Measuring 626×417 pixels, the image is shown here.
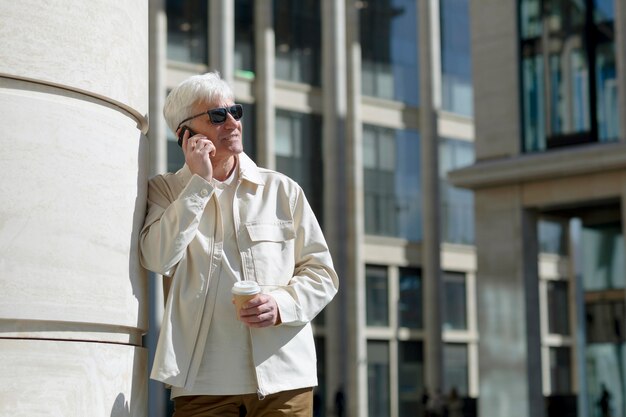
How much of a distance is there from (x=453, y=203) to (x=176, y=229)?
4179cm

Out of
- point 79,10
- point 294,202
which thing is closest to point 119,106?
point 79,10

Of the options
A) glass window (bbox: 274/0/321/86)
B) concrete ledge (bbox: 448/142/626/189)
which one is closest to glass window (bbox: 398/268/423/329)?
glass window (bbox: 274/0/321/86)

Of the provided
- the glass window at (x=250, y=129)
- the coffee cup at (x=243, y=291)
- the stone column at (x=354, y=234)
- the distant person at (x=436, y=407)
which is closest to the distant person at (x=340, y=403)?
the stone column at (x=354, y=234)

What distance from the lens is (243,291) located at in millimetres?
3723

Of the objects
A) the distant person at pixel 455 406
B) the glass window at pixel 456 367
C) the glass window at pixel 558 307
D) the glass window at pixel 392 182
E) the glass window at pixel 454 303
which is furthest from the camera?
the glass window at pixel 558 307

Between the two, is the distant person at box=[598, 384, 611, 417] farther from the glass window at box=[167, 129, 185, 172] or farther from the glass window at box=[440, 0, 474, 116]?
the glass window at box=[440, 0, 474, 116]

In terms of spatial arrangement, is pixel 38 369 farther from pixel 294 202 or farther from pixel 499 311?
pixel 499 311

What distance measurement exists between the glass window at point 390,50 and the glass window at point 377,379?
9.54m

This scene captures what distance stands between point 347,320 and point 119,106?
119 ft

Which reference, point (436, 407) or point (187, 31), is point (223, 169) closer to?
point (187, 31)

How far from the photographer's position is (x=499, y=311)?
26.4 m

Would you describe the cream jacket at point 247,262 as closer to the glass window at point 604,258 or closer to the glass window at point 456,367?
the glass window at point 604,258

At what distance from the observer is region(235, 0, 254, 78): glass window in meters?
39.2

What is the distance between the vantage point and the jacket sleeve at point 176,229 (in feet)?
12.6
